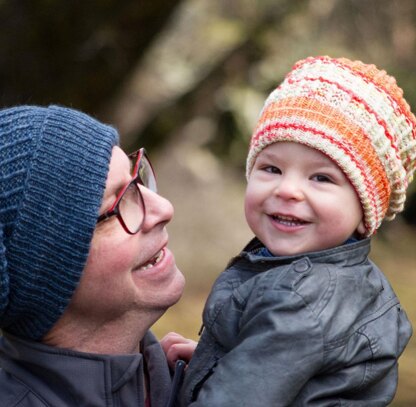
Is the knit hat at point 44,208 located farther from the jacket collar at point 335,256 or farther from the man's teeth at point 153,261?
the jacket collar at point 335,256

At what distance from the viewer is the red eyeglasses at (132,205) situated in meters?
2.23

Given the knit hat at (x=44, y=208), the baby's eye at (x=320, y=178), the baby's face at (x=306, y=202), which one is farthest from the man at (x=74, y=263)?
the baby's eye at (x=320, y=178)

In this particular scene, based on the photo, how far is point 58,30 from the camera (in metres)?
5.45

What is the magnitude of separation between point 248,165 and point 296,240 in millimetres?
293

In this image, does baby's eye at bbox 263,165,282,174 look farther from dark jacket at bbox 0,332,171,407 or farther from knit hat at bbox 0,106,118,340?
dark jacket at bbox 0,332,171,407

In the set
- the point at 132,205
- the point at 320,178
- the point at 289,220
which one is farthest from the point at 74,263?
the point at 320,178

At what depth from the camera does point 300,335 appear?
2.00 m

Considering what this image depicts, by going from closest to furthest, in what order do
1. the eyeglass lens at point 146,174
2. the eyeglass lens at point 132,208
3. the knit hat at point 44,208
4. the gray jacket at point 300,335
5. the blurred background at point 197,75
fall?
the gray jacket at point 300,335, the knit hat at point 44,208, the eyeglass lens at point 132,208, the eyeglass lens at point 146,174, the blurred background at point 197,75

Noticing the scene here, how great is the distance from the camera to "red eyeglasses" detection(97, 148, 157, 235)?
87.9 inches

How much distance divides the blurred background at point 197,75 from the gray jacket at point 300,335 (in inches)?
139

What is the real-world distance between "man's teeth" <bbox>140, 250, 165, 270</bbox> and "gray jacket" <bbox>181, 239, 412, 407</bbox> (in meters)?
0.18

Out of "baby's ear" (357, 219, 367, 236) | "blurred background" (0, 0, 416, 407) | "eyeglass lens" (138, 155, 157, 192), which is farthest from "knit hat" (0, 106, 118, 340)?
"blurred background" (0, 0, 416, 407)

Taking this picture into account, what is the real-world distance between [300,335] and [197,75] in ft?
24.8

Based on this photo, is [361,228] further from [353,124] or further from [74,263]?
[74,263]
